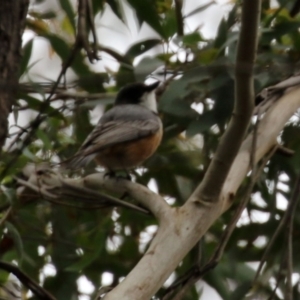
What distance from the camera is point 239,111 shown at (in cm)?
174

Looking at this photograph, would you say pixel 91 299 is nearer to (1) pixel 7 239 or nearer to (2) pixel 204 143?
(1) pixel 7 239

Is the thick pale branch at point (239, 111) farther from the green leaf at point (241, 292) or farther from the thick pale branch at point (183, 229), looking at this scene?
the green leaf at point (241, 292)

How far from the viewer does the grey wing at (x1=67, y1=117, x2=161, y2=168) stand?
8.63ft

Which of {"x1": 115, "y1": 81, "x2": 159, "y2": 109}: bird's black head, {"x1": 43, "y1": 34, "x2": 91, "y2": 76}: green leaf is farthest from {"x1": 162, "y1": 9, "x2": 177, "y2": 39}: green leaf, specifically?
{"x1": 115, "y1": 81, "x2": 159, "y2": 109}: bird's black head

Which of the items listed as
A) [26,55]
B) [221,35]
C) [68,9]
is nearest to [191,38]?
[221,35]

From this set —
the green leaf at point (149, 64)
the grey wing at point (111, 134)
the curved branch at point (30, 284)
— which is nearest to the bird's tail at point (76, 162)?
the grey wing at point (111, 134)

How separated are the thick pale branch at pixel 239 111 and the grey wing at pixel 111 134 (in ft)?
2.33

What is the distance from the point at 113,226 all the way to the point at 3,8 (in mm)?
1124

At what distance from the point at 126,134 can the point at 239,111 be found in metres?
1.48

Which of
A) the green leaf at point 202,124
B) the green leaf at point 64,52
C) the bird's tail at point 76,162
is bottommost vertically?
the green leaf at point 202,124

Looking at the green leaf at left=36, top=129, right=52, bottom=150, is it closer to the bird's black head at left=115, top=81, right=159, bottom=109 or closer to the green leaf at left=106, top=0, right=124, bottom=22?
the green leaf at left=106, top=0, right=124, bottom=22

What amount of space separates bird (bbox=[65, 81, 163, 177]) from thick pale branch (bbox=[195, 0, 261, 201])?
82 cm

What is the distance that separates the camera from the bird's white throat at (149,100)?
11.1 ft

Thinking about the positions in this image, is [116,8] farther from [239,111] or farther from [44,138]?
[239,111]
